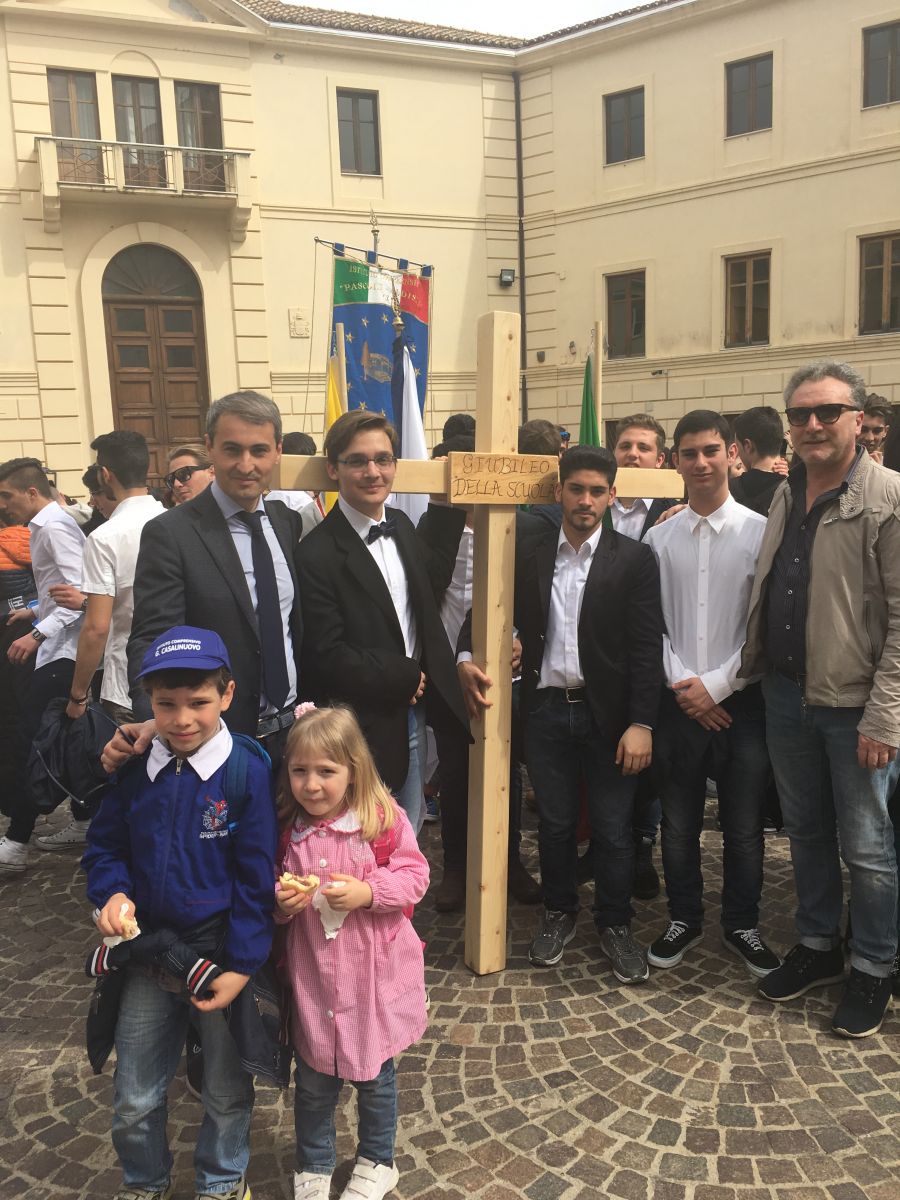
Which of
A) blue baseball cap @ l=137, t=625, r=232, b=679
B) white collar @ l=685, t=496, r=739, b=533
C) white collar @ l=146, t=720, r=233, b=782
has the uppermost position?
white collar @ l=685, t=496, r=739, b=533

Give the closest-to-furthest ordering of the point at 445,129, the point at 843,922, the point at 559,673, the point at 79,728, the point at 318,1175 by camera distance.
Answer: the point at 318,1175, the point at 79,728, the point at 559,673, the point at 843,922, the point at 445,129

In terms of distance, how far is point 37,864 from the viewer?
5.09m

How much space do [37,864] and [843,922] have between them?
429 centimetres

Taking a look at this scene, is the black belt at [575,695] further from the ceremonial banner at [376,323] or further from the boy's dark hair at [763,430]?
the ceremonial banner at [376,323]

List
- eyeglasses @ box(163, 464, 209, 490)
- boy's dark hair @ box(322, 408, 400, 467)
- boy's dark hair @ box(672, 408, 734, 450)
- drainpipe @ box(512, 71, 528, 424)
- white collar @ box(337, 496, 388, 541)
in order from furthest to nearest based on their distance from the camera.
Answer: drainpipe @ box(512, 71, 528, 424) < eyeglasses @ box(163, 464, 209, 490) < boy's dark hair @ box(672, 408, 734, 450) < white collar @ box(337, 496, 388, 541) < boy's dark hair @ box(322, 408, 400, 467)

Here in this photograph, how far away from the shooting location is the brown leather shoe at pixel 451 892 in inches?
169

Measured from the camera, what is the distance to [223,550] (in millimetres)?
2943

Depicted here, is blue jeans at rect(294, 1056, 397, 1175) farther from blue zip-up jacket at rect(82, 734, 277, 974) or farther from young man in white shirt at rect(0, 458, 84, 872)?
young man in white shirt at rect(0, 458, 84, 872)

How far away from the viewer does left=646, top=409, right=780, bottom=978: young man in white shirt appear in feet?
11.6

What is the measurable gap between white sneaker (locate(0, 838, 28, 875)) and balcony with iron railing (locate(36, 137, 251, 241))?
13.6m

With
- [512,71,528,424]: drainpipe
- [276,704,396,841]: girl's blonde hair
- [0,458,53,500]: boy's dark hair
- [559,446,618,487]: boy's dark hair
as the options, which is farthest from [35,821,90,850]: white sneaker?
[512,71,528,424]: drainpipe

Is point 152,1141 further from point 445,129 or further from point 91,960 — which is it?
point 445,129

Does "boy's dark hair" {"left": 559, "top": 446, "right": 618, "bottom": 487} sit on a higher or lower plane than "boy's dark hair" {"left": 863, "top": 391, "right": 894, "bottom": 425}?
lower

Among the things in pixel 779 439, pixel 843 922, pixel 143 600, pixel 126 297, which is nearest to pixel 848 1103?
pixel 843 922
